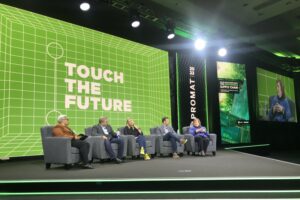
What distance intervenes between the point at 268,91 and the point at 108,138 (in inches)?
310

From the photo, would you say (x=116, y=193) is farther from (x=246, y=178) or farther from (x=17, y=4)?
(x=17, y=4)

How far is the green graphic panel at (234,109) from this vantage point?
963 centimetres

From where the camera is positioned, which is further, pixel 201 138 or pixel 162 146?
pixel 201 138

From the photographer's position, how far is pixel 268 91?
37.7ft

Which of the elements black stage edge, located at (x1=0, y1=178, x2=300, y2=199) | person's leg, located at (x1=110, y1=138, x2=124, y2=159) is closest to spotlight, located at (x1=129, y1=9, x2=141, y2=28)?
person's leg, located at (x1=110, y1=138, x2=124, y2=159)

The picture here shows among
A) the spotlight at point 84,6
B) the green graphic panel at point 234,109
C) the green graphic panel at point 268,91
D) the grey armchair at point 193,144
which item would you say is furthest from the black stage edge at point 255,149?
the spotlight at point 84,6

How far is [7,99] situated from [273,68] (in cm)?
976

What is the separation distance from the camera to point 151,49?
8.37 m

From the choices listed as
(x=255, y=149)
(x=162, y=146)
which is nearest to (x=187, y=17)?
(x=162, y=146)

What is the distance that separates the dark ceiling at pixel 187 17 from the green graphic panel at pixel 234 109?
3.05ft

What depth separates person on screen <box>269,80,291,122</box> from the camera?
1156 centimetres

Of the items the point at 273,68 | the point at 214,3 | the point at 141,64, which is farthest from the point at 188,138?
the point at 273,68

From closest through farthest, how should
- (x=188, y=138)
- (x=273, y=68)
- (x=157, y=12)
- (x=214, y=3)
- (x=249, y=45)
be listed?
(x=188, y=138)
(x=214, y=3)
(x=157, y=12)
(x=249, y=45)
(x=273, y=68)

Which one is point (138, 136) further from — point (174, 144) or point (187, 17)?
point (187, 17)
